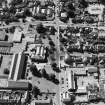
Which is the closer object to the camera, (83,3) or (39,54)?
(39,54)

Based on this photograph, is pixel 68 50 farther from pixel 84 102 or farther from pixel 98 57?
pixel 84 102

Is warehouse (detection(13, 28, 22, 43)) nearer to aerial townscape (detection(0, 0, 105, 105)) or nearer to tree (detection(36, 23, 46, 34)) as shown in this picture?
Answer: aerial townscape (detection(0, 0, 105, 105))

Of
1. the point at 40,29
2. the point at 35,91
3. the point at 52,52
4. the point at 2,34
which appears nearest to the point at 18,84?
the point at 35,91

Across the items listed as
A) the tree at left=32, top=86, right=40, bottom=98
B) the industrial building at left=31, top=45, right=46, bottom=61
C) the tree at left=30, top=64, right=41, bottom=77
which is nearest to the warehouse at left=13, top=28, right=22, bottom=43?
the industrial building at left=31, top=45, right=46, bottom=61

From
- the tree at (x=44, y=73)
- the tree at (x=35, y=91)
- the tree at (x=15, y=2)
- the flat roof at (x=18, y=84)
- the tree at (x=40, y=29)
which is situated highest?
the tree at (x=15, y=2)

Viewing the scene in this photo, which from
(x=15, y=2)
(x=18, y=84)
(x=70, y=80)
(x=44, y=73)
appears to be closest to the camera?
(x=18, y=84)

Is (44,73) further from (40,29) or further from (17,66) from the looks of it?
(40,29)

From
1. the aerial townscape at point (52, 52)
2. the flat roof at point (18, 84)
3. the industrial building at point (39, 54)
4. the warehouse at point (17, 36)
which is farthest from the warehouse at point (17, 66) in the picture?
the warehouse at point (17, 36)

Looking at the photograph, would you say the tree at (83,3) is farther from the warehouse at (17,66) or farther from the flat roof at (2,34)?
the warehouse at (17,66)

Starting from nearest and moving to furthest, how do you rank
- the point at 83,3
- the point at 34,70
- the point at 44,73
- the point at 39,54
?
the point at 44,73 → the point at 34,70 → the point at 39,54 → the point at 83,3
